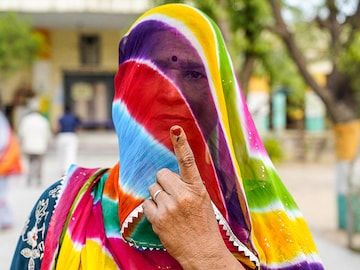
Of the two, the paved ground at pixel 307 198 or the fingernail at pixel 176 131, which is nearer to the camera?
the fingernail at pixel 176 131

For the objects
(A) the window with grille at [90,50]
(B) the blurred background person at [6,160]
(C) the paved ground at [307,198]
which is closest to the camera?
(C) the paved ground at [307,198]

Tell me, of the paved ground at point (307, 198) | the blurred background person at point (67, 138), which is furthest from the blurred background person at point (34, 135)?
the paved ground at point (307, 198)

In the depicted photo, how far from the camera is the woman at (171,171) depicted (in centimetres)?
135

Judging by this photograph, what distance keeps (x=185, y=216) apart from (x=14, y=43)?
1852cm

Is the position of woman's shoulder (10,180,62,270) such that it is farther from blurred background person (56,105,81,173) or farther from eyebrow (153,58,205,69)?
blurred background person (56,105,81,173)

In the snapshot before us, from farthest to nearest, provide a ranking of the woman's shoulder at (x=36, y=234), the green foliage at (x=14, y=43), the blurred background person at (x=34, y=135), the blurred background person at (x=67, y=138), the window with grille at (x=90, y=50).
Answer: the window with grille at (x=90, y=50), the green foliage at (x=14, y=43), the blurred background person at (x=67, y=138), the blurred background person at (x=34, y=135), the woman's shoulder at (x=36, y=234)

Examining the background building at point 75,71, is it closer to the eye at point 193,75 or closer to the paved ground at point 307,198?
the paved ground at point 307,198

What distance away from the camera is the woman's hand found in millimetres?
1199

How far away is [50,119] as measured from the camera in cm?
2323

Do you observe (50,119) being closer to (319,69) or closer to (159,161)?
(319,69)

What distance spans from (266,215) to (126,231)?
1.08 feet

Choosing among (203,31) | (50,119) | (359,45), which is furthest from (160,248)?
(50,119)

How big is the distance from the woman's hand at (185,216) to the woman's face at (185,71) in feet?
0.61

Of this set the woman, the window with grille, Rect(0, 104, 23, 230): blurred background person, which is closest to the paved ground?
Rect(0, 104, 23, 230): blurred background person
